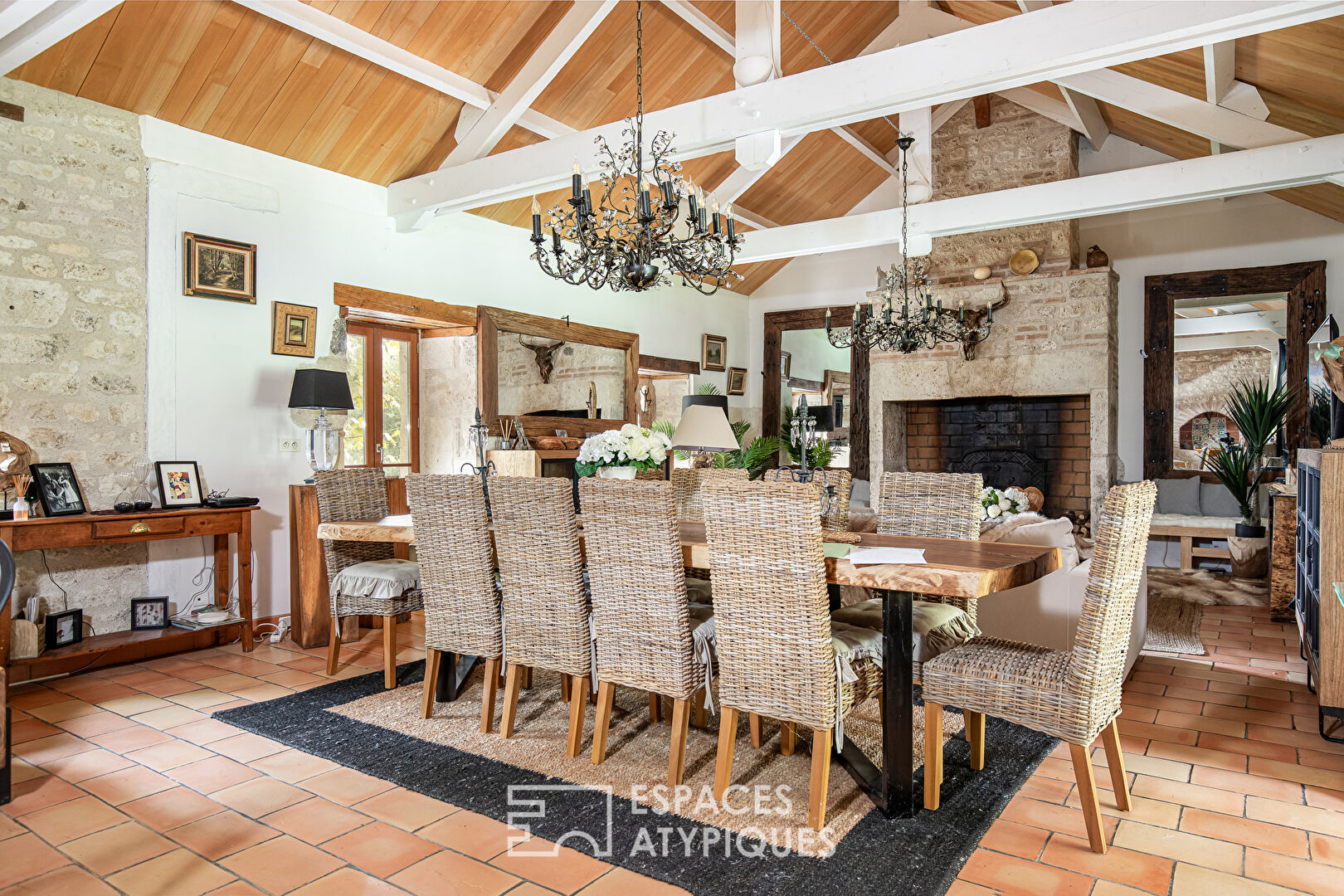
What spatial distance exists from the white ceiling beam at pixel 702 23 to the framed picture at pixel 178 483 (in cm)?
376

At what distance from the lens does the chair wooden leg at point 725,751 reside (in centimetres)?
232

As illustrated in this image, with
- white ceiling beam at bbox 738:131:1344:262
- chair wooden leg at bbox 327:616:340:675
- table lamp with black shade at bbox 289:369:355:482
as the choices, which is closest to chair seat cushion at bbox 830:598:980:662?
chair wooden leg at bbox 327:616:340:675

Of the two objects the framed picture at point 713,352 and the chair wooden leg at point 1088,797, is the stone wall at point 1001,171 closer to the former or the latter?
the framed picture at point 713,352

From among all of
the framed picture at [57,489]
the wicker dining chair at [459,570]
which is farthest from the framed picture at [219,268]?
the wicker dining chair at [459,570]

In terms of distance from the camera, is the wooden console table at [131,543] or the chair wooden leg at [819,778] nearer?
the chair wooden leg at [819,778]

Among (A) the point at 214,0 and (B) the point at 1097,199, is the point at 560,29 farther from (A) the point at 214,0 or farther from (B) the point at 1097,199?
(B) the point at 1097,199

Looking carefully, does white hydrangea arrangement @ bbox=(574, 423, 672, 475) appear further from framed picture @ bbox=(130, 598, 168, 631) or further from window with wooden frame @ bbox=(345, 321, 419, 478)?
window with wooden frame @ bbox=(345, 321, 419, 478)

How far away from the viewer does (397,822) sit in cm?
224

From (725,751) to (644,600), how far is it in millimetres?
493

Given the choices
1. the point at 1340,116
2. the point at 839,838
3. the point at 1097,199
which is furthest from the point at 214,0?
the point at 1340,116

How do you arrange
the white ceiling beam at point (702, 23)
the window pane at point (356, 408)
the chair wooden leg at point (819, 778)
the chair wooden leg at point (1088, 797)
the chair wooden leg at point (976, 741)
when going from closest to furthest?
the chair wooden leg at point (1088, 797), the chair wooden leg at point (819, 778), the chair wooden leg at point (976, 741), the white ceiling beam at point (702, 23), the window pane at point (356, 408)

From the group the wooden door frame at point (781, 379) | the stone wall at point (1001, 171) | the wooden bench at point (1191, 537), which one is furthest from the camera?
the wooden door frame at point (781, 379)

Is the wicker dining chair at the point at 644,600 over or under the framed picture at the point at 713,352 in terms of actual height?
under

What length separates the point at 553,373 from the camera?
21.2ft
